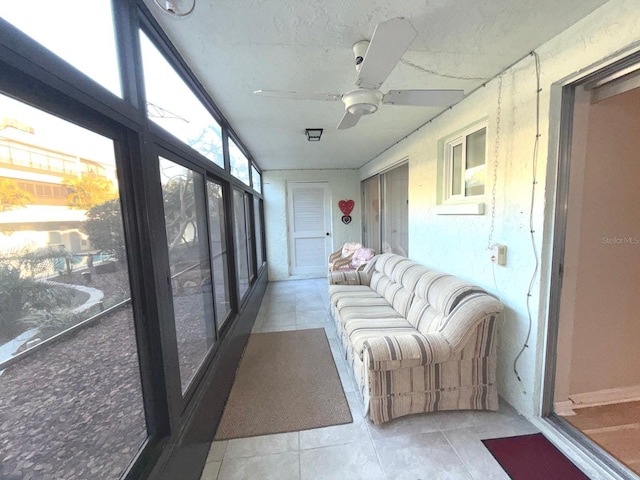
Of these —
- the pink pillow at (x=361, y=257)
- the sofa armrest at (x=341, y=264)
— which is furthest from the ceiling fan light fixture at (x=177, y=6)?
the sofa armrest at (x=341, y=264)

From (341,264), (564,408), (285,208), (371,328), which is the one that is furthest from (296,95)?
(285,208)

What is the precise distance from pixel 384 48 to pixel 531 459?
84.3 inches

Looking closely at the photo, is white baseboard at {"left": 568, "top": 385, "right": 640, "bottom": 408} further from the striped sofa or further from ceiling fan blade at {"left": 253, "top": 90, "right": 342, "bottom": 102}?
ceiling fan blade at {"left": 253, "top": 90, "right": 342, "bottom": 102}

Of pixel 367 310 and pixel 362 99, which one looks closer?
pixel 362 99

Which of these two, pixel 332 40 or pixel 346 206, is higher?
pixel 332 40

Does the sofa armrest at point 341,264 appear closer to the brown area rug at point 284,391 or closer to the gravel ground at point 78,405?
the brown area rug at point 284,391

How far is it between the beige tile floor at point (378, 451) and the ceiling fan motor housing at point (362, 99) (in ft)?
6.40

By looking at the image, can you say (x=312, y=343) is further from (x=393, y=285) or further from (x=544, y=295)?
(x=544, y=295)

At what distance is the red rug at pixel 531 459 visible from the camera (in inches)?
53.1

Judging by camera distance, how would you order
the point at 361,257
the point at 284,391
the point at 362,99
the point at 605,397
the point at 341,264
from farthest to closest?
the point at 341,264 → the point at 361,257 → the point at 284,391 → the point at 605,397 → the point at 362,99

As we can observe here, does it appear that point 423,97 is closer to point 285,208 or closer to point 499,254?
point 499,254

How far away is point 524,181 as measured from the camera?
1657 millimetres

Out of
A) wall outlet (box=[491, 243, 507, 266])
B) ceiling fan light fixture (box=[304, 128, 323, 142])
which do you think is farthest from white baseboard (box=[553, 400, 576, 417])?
ceiling fan light fixture (box=[304, 128, 323, 142])

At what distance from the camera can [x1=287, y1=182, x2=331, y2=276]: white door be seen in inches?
211
